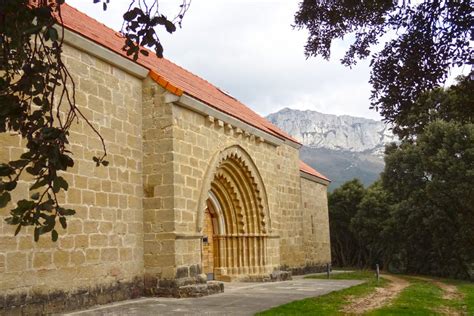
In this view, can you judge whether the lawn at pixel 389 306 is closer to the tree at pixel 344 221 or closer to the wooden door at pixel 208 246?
the wooden door at pixel 208 246

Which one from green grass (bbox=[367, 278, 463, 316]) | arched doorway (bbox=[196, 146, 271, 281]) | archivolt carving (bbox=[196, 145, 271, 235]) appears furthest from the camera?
arched doorway (bbox=[196, 146, 271, 281])

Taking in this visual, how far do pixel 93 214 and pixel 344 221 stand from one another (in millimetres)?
27103

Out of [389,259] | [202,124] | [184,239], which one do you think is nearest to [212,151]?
[202,124]

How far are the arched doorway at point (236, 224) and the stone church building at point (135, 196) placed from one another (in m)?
0.03

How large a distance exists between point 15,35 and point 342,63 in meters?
4.94

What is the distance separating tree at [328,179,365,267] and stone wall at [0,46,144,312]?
961 inches

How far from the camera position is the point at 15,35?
2807 mm

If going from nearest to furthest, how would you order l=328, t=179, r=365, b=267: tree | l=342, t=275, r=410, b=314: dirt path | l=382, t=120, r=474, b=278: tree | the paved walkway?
the paved walkway
l=342, t=275, r=410, b=314: dirt path
l=382, t=120, r=474, b=278: tree
l=328, t=179, r=365, b=267: tree

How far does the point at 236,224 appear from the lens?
46.6 ft

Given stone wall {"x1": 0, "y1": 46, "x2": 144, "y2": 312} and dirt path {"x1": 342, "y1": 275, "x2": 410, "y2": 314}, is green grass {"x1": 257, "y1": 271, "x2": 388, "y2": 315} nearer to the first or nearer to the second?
dirt path {"x1": 342, "y1": 275, "x2": 410, "y2": 314}

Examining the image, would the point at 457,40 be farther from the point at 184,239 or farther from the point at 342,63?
the point at 184,239

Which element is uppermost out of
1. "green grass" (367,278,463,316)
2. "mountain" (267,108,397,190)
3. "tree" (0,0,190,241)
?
"mountain" (267,108,397,190)

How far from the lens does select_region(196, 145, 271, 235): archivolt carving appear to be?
13555 millimetres

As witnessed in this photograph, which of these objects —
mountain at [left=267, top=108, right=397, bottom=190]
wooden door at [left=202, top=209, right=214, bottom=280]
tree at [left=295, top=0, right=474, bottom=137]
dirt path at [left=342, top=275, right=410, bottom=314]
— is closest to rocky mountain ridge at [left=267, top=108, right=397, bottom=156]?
mountain at [left=267, top=108, right=397, bottom=190]
